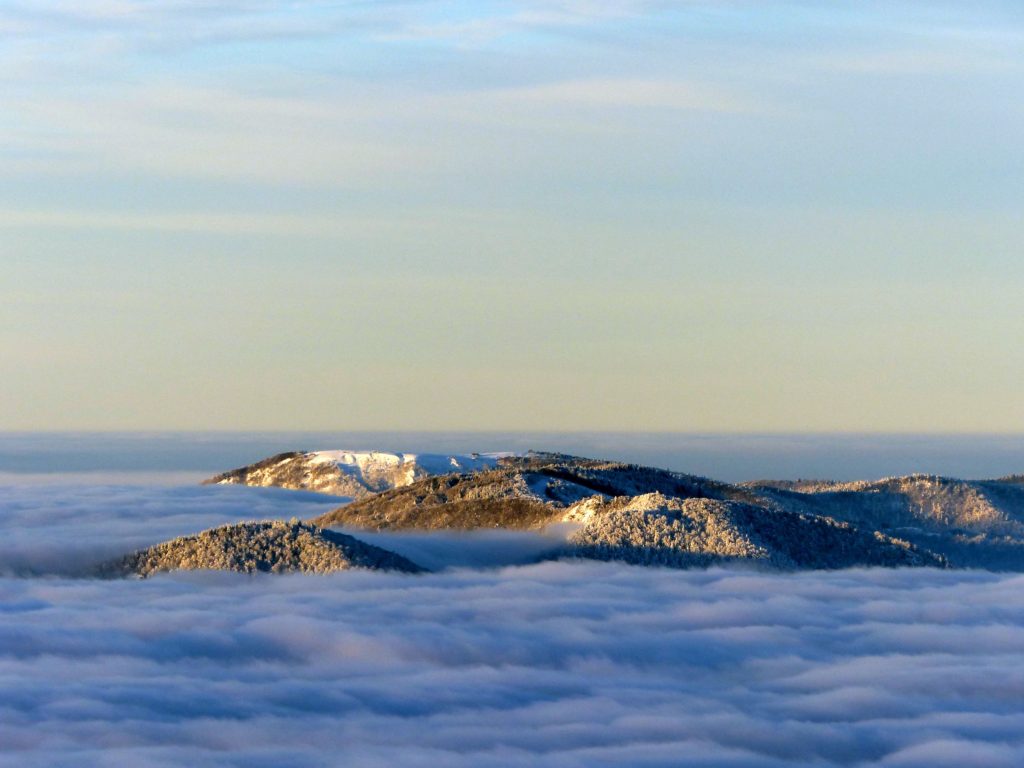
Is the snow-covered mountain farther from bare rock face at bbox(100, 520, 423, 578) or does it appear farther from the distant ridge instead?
bare rock face at bbox(100, 520, 423, 578)

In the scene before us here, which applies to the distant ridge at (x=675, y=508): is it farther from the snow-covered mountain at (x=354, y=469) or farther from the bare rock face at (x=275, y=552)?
the bare rock face at (x=275, y=552)

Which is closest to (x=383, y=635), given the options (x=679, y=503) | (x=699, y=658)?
(x=699, y=658)

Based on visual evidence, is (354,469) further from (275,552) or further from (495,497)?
(275,552)

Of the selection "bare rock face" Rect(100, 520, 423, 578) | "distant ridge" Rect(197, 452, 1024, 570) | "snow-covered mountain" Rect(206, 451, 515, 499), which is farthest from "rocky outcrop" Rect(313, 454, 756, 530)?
"snow-covered mountain" Rect(206, 451, 515, 499)

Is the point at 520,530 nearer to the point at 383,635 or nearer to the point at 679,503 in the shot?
the point at 679,503

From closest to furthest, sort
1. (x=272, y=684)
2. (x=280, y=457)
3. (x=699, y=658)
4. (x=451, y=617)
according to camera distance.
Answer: (x=272, y=684)
(x=699, y=658)
(x=451, y=617)
(x=280, y=457)
